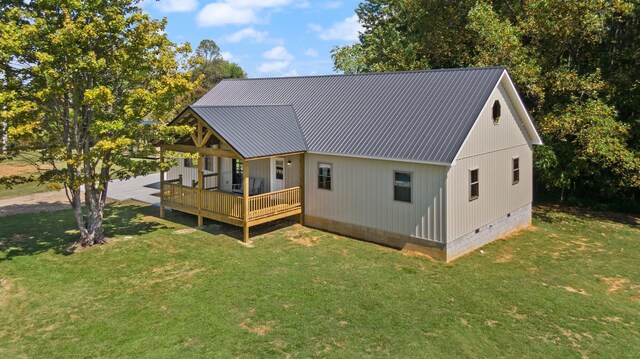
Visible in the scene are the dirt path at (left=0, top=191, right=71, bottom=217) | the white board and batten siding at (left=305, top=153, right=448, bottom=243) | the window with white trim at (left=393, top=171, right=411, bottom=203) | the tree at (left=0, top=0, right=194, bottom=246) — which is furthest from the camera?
the dirt path at (left=0, top=191, right=71, bottom=217)

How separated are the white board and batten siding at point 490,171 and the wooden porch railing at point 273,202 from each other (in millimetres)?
6177

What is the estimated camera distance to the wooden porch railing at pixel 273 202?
1578 centimetres

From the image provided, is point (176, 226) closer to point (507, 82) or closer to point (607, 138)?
point (507, 82)

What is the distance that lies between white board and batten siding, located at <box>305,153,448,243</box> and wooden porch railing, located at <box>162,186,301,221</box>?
33.7 inches

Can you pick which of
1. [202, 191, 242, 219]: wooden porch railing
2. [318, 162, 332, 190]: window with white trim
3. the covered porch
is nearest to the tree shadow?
the covered porch

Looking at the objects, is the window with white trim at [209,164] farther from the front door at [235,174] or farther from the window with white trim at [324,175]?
the window with white trim at [324,175]

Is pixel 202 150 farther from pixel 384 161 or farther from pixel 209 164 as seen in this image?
pixel 384 161

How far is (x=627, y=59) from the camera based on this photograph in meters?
21.2

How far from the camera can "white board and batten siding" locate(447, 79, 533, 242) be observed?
13.9 meters

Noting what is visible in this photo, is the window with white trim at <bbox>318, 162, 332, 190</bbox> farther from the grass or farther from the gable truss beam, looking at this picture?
the grass

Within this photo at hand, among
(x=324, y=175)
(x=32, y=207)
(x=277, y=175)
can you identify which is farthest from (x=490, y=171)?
(x=32, y=207)

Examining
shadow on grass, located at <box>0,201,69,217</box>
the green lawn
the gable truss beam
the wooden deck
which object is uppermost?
the gable truss beam

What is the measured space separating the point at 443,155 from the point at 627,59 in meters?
14.6

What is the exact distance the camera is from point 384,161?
1478 cm
